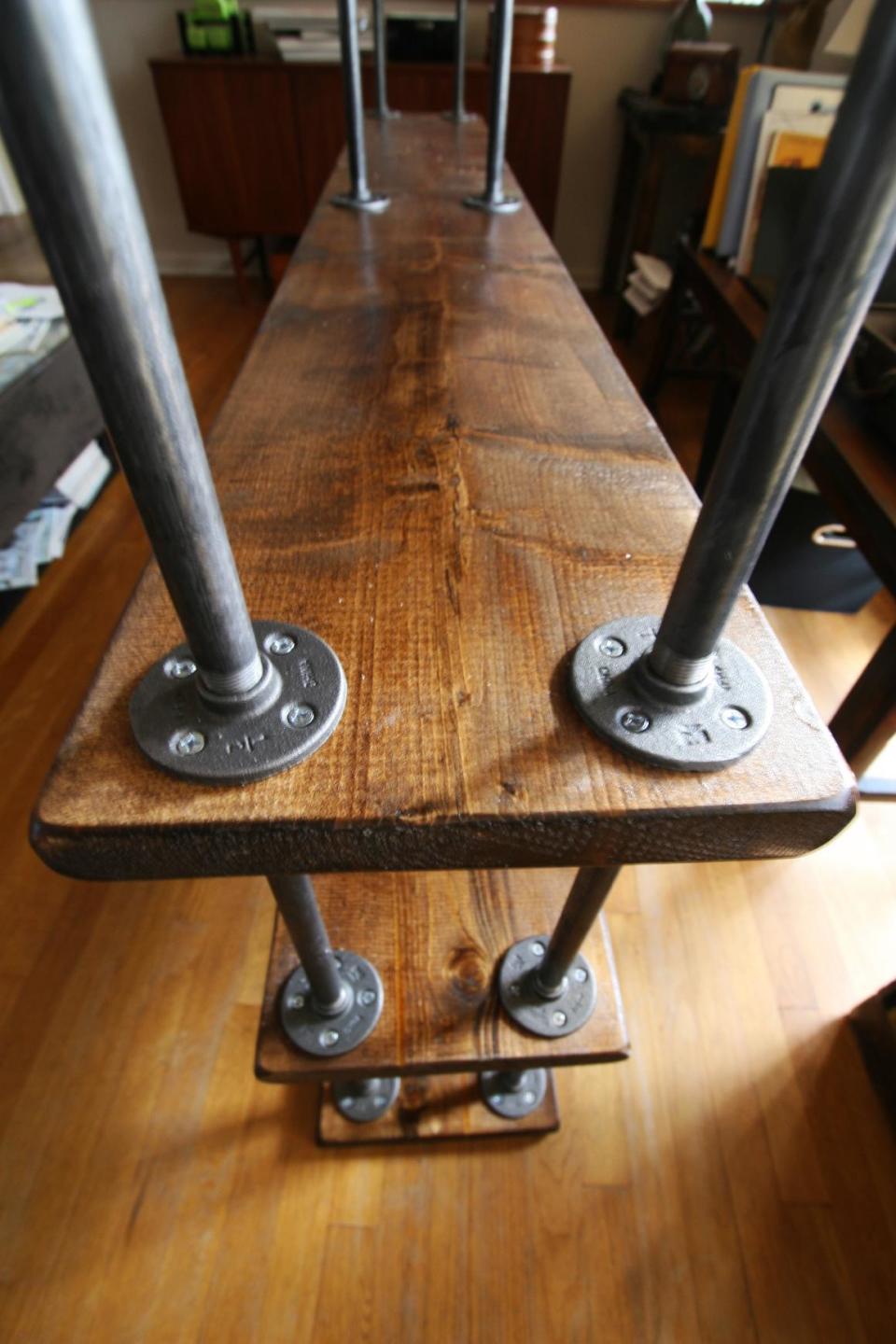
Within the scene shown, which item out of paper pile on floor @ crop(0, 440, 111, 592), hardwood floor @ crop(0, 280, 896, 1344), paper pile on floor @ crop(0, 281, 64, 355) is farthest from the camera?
paper pile on floor @ crop(0, 440, 111, 592)

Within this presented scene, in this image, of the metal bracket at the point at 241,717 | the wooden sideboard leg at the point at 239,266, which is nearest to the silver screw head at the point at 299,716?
the metal bracket at the point at 241,717

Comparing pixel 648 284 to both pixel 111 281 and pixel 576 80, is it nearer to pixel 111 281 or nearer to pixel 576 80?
pixel 576 80

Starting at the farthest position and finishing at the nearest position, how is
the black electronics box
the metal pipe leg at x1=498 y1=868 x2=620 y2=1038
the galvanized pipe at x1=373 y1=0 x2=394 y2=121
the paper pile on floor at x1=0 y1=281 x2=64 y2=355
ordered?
the black electronics box, the paper pile on floor at x1=0 y1=281 x2=64 y2=355, the galvanized pipe at x1=373 y1=0 x2=394 y2=121, the metal pipe leg at x1=498 y1=868 x2=620 y2=1038

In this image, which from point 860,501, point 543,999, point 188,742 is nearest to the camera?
point 188,742

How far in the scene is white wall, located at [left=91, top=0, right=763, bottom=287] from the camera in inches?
94.3

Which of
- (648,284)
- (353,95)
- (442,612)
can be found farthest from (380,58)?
(442,612)

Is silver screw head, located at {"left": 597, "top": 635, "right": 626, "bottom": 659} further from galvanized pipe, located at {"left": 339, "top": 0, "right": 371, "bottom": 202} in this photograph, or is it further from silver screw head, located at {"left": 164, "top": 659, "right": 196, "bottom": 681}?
galvanized pipe, located at {"left": 339, "top": 0, "right": 371, "bottom": 202}

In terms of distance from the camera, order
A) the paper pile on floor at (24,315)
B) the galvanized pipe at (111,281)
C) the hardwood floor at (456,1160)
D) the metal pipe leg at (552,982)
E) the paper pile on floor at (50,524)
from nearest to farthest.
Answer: the galvanized pipe at (111,281)
the metal pipe leg at (552,982)
the hardwood floor at (456,1160)
the paper pile on floor at (24,315)
the paper pile on floor at (50,524)

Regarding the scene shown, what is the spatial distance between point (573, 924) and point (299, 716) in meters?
0.43

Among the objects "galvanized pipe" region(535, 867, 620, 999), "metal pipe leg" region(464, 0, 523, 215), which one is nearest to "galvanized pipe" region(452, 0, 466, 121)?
"metal pipe leg" region(464, 0, 523, 215)

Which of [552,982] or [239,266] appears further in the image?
[239,266]

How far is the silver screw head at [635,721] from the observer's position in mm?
293

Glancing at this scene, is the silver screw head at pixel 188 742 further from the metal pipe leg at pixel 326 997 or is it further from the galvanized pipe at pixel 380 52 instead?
the galvanized pipe at pixel 380 52

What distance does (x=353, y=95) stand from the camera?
0.76 meters
